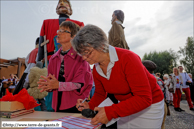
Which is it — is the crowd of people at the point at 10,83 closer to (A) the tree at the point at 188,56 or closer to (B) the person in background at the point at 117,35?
(B) the person in background at the point at 117,35

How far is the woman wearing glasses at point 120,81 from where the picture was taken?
0.97 meters

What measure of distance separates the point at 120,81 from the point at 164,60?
118 feet

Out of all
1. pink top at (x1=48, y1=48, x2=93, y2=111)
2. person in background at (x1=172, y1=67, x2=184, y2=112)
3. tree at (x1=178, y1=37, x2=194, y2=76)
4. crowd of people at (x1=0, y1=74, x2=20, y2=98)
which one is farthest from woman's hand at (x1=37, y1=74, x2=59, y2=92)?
tree at (x1=178, y1=37, x2=194, y2=76)

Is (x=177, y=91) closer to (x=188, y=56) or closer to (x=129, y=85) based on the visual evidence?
(x=129, y=85)

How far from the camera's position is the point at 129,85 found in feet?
3.60

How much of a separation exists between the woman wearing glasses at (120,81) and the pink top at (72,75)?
0.36 metres

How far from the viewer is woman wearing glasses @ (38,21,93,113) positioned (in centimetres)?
164

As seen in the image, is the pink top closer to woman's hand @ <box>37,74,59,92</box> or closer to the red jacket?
woman's hand @ <box>37,74,59,92</box>

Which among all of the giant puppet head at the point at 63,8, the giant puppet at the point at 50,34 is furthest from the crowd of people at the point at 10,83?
the giant puppet head at the point at 63,8

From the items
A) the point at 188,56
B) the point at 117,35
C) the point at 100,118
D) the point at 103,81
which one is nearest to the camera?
the point at 100,118

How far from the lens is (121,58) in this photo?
113cm

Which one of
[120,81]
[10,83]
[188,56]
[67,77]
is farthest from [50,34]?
[188,56]

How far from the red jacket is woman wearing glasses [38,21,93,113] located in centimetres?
39

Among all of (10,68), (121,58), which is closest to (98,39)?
(121,58)
